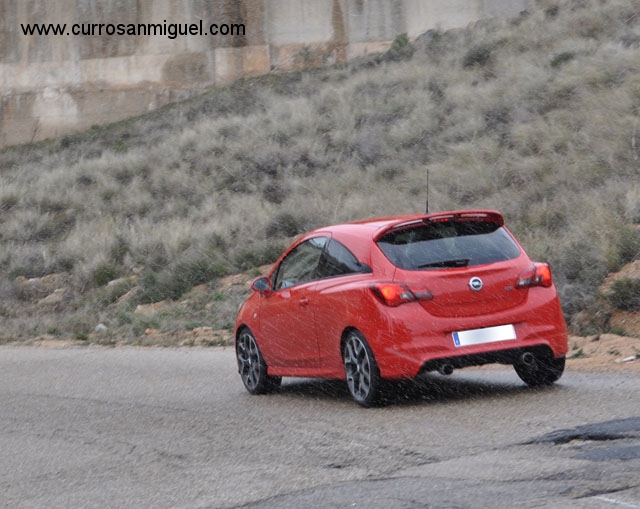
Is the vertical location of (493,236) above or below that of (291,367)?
above

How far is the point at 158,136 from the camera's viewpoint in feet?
139

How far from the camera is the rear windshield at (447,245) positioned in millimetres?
9234

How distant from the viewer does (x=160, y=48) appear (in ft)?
156

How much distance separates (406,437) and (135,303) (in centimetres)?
1569

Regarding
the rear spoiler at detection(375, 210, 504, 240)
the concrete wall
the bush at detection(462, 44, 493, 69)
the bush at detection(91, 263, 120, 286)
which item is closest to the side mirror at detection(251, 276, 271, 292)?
the rear spoiler at detection(375, 210, 504, 240)

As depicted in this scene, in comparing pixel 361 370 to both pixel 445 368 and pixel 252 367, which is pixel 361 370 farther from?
pixel 252 367

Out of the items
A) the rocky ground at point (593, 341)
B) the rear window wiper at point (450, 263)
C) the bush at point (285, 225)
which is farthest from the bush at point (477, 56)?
the rear window wiper at point (450, 263)

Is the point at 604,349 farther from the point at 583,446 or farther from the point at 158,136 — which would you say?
the point at 158,136

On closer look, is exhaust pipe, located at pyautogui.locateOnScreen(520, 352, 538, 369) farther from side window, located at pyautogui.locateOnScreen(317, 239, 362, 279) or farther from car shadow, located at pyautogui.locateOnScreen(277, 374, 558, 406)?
side window, located at pyautogui.locateOnScreen(317, 239, 362, 279)

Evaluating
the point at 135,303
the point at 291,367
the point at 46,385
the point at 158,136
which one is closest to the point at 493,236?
the point at 291,367

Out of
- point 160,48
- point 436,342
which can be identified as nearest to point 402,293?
point 436,342

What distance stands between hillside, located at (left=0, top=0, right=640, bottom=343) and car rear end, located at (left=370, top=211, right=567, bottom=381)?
4.45 m

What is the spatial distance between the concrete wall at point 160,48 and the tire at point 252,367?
3475 centimetres

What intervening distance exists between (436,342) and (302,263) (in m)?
1.89
